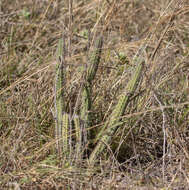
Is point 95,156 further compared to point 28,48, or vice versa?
point 28,48

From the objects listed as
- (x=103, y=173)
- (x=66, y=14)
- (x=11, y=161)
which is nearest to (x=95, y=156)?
(x=103, y=173)

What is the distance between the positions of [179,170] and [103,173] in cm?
33

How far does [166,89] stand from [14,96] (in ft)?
2.61

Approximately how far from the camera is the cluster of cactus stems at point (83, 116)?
167 centimetres

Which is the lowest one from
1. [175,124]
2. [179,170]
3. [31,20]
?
[179,170]

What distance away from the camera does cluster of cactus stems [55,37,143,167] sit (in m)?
1.67

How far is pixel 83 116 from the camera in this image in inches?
67.7

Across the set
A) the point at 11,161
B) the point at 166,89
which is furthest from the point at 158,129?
the point at 11,161

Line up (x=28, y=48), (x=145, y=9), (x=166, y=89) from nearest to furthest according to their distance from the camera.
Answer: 1. (x=166, y=89)
2. (x=28, y=48)
3. (x=145, y=9)

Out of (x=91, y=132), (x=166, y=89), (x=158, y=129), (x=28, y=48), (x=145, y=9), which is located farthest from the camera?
(x=145, y=9)

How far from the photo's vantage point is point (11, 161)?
66.2 inches

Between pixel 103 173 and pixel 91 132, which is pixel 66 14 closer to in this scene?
pixel 91 132

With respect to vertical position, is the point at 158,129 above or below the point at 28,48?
below

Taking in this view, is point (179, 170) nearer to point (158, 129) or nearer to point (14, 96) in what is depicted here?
point (158, 129)
